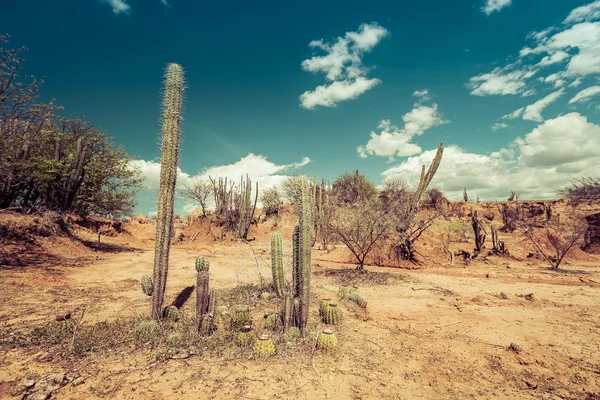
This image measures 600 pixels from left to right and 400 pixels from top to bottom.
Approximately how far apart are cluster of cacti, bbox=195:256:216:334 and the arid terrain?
1.60 ft

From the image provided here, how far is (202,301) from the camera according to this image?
4883 mm

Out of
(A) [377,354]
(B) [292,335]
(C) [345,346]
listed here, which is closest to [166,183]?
(B) [292,335]

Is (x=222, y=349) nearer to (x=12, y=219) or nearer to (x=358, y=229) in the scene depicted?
(x=358, y=229)

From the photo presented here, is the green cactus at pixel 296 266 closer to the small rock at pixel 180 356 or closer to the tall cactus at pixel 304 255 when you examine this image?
the tall cactus at pixel 304 255

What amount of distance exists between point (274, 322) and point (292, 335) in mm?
594

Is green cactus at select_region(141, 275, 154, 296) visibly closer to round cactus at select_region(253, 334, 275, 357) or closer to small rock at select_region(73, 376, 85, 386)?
small rock at select_region(73, 376, 85, 386)

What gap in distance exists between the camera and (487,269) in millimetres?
12188

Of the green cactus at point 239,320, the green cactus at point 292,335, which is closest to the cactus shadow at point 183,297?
the green cactus at point 239,320

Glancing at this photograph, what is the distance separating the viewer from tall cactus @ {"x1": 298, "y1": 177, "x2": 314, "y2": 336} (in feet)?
15.9

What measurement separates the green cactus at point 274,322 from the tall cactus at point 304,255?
41 centimetres

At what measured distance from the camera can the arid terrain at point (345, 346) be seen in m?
3.43

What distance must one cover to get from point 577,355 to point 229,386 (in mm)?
5512

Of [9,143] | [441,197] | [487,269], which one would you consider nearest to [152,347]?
[9,143]

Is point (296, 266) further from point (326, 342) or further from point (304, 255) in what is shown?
point (326, 342)
